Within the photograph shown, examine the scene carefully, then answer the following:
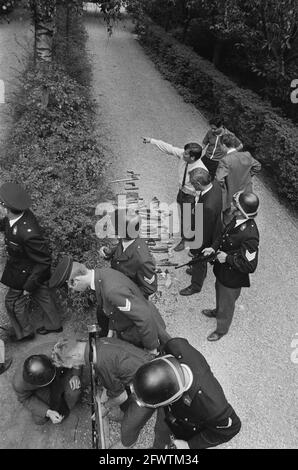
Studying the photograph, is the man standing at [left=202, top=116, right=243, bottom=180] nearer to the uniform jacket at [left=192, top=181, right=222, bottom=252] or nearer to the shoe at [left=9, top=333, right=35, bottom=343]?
the uniform jacket at [left=192, top=181, right=222, bottom=252]

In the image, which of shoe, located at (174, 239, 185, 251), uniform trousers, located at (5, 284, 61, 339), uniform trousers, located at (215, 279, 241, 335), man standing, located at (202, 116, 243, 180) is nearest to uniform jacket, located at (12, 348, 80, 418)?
uniform trousers, located at (5, 284, 61, 339)

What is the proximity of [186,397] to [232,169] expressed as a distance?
3.61 meters

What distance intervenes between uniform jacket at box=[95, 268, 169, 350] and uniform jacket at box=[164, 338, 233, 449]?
469 mm

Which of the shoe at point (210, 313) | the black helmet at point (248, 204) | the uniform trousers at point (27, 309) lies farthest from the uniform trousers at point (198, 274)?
the uniform trousers at point (27, 309)

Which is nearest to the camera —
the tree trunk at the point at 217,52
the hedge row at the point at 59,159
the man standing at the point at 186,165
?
the hedge row at the point at 59,159

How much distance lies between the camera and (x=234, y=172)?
5609 mm

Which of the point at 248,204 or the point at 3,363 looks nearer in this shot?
the point at 248,204

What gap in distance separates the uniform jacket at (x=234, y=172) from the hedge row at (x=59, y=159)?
1739mm

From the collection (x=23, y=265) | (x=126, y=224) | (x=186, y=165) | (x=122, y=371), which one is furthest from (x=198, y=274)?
(x=122, y=371)

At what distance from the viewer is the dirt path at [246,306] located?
4202 mm

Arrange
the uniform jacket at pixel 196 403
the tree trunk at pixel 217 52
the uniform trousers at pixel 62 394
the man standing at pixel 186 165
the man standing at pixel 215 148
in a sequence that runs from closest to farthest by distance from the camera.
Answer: the uniform jacket at pixel 196 403, the uniform trousers at pixel 62 394, the man standing at pixel 186 165, the man standing at pixel 215 148, the tree trunk at pixel 217 52

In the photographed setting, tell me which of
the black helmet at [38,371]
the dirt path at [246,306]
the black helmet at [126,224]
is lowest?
the dirt path at [246,306]

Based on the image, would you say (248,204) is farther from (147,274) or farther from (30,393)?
(30,393)

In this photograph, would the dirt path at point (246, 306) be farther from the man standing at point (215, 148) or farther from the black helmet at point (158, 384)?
the black helmet at point (158, 384)
